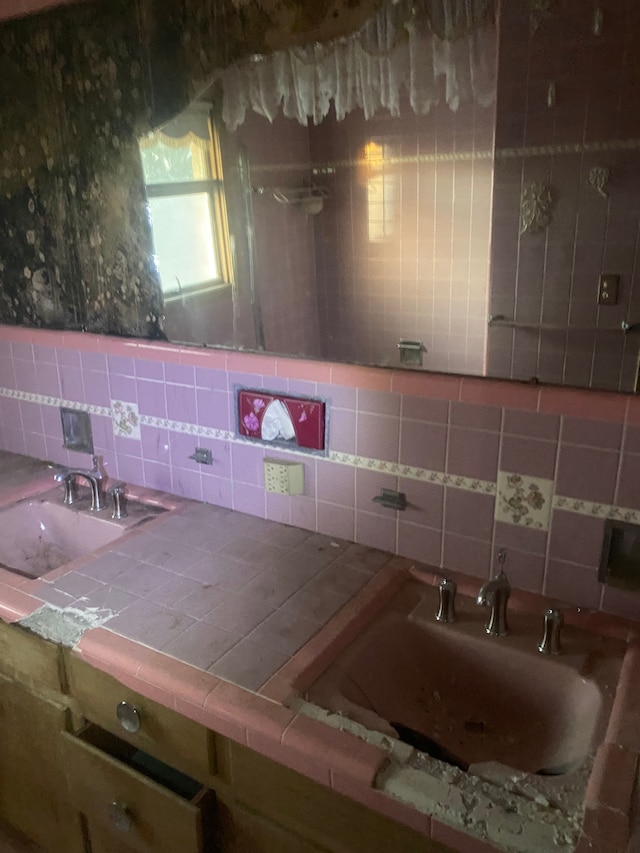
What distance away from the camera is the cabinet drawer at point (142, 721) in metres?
1.13

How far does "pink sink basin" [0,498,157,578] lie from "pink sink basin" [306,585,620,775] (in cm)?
74

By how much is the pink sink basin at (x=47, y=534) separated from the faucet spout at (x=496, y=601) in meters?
0.87

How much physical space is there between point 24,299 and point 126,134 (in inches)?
23.6

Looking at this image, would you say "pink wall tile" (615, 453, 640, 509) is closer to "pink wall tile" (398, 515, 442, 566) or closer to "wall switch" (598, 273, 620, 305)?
"pink wall tile" (398, 515, 442, 566)

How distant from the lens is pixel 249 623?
49.4 inches

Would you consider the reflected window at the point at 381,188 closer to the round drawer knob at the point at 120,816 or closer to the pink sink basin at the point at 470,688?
the pink sink basin at the point at 470,688

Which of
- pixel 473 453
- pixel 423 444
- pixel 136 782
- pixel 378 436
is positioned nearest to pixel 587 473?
pixel 473 453

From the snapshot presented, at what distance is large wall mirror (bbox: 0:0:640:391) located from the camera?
4.58 feet

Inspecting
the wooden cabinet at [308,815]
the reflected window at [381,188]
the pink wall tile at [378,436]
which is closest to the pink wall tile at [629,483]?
the pink wall tile at [378,436]

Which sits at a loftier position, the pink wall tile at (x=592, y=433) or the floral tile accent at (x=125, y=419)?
the pink wall tile at (x=592, y=433)

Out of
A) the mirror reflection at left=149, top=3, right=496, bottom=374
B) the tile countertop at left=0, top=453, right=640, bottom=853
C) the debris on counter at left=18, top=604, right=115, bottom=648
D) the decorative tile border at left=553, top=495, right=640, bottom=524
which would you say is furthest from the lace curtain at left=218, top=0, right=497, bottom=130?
the debris on counter at left=18, top=604, right=115, bottom=648

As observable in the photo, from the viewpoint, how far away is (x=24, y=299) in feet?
6.38

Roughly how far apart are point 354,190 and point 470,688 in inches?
50.7

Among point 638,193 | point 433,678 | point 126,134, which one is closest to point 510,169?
point 638,193
